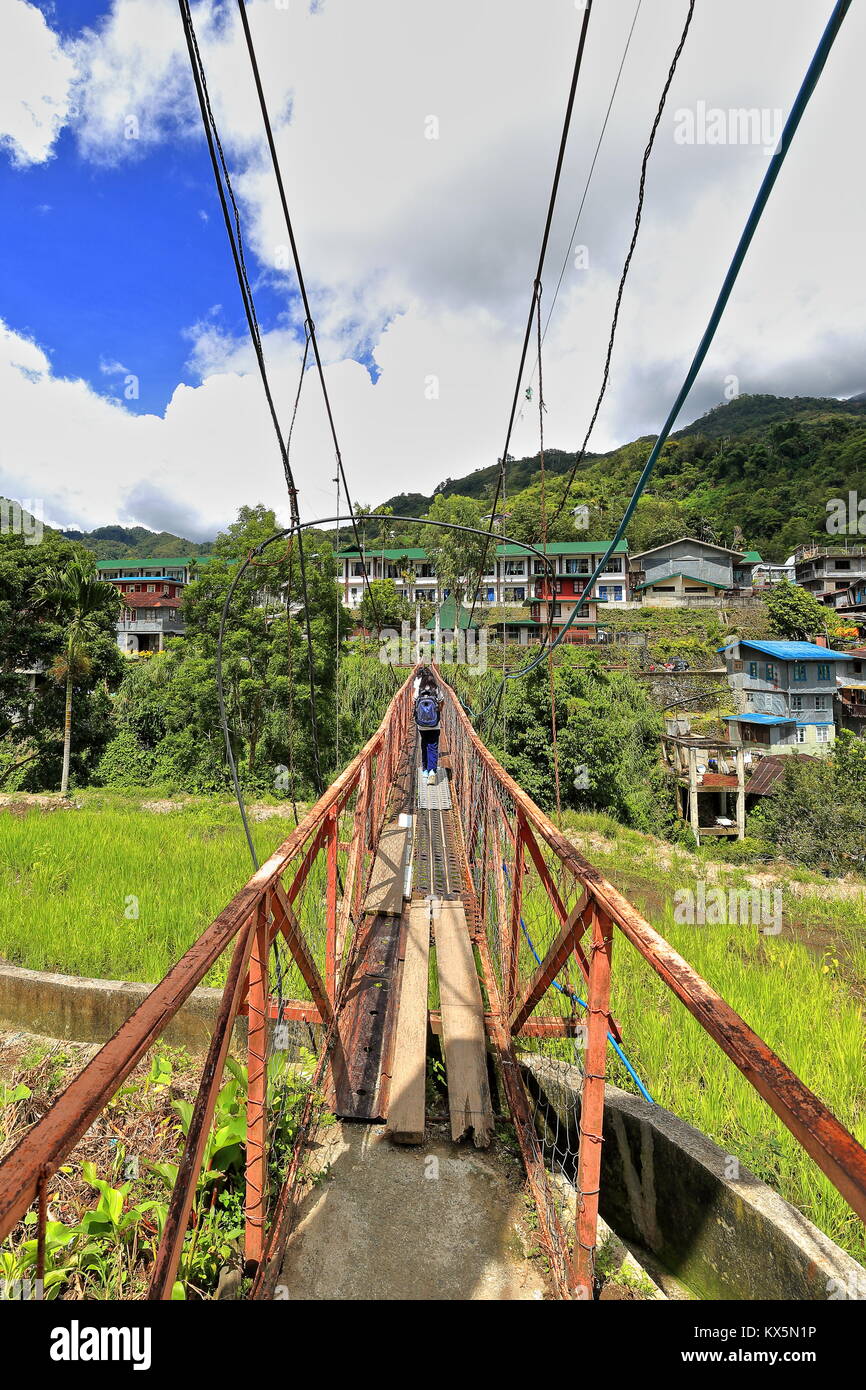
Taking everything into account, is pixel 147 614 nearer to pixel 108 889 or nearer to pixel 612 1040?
pixel 108 889

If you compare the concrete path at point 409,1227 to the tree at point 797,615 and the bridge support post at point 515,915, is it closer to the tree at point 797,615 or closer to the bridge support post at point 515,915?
the bridge support post at point 515,915

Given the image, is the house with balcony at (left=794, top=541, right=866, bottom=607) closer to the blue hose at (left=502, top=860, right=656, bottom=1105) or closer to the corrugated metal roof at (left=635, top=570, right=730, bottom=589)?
the corrugated metal roof at (left=635, top=570, right=730, bottom=589)

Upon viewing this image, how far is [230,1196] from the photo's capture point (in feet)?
5.82

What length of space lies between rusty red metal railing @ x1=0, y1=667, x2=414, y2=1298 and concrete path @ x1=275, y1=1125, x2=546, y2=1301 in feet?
0.38

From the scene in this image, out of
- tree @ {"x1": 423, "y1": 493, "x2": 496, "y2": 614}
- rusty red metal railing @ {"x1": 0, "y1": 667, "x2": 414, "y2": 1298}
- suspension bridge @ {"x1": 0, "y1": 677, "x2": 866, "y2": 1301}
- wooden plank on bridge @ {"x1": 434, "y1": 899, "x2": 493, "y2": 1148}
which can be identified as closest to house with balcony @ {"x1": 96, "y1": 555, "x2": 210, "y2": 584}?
tree @ {"x1": 423, "y1": 493, "x2": 496, "y2": 614}

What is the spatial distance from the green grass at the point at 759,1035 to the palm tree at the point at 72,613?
620 inches

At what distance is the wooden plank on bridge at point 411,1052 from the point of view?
2.02 metres

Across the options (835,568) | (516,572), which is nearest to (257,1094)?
(516,572)

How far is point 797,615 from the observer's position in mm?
32938

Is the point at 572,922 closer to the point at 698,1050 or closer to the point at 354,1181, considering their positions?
the point at 354,1181

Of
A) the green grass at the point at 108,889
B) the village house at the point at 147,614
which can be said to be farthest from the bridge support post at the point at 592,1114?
the village house at the point at 147,614

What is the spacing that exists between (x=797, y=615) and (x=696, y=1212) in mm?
36550

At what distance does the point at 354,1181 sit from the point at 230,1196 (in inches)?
13.8

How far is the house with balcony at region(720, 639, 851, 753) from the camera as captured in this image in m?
24.0
